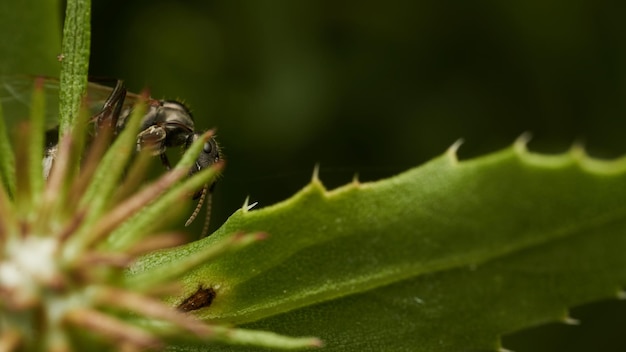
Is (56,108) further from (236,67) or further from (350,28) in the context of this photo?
(350,28)

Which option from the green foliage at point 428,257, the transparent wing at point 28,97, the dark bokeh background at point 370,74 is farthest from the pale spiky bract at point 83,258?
the dark bokeh background at point 370,74

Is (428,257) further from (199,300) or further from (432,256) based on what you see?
(199,300)

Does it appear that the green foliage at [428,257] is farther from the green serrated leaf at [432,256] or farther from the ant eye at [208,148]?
the ant eye at [208,148]

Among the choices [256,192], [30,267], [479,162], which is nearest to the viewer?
[30,267]

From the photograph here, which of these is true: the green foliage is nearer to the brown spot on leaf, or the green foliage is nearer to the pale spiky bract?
the brown spot on leaf

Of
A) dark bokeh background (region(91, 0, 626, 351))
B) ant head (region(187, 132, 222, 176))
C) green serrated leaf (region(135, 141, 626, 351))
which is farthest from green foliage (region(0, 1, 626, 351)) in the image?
dark bokeh background (region(91, 0, 626, 351))

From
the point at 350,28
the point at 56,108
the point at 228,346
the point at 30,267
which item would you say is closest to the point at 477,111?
the point at 350,28
